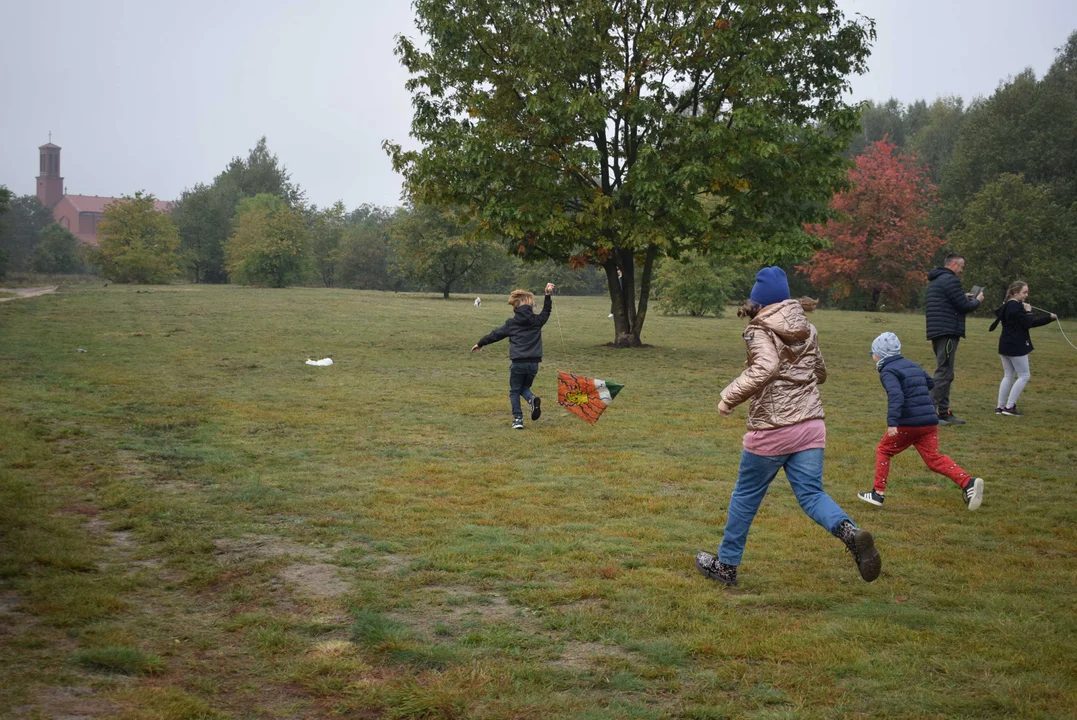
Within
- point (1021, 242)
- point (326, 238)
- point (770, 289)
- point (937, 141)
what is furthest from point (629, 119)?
point (326, 238)

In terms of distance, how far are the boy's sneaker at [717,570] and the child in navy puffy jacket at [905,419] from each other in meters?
2.70

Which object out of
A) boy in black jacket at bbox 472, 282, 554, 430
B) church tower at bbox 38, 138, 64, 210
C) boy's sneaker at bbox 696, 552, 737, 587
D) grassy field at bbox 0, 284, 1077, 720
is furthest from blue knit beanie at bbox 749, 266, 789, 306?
church tower at bbox 38, 138, 64, 210

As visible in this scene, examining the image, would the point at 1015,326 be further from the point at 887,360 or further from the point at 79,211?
the point at 79,211

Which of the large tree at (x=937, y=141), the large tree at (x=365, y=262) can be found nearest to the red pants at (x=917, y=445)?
the large tree at (x=937, y=141)

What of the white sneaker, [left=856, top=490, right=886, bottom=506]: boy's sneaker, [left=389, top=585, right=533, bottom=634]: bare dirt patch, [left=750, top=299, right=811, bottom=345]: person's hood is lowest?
[left=389, top=585, right=533, bottom=634]: bare dirt patch

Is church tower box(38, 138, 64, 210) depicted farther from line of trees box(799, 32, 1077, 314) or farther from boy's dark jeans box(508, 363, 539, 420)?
boy's dark jeans box(508, 363, 539, 420)

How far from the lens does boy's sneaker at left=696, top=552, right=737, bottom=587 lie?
18.9 ft

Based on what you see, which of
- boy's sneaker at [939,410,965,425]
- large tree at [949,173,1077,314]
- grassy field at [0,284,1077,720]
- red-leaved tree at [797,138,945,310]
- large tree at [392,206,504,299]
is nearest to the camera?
grassy field at [0,284,1077,720]

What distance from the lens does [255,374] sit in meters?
16.8

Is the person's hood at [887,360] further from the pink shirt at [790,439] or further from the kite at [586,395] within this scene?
the kite at [586,395]

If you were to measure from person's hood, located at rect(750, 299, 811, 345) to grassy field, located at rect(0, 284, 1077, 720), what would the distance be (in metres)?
1.50

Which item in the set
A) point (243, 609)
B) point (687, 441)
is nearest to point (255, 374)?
point (687, 441)

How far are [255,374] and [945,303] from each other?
36.9 feet

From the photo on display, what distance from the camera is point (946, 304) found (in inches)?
476
